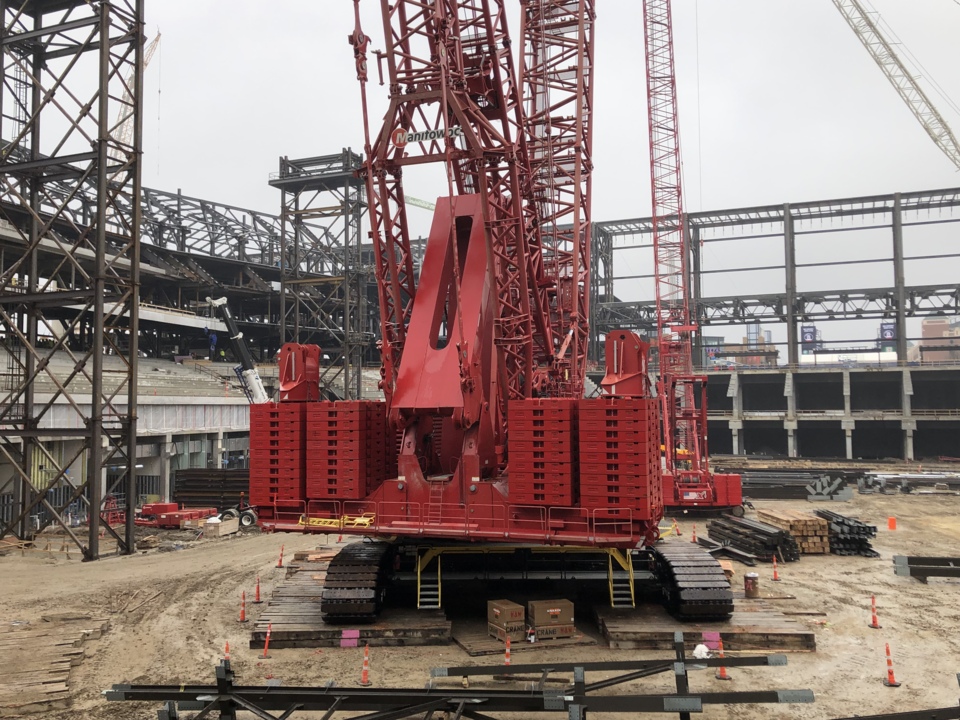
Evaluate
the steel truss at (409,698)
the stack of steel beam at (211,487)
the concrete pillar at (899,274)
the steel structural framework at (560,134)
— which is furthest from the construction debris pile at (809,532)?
the concrete pillar at (899,274)

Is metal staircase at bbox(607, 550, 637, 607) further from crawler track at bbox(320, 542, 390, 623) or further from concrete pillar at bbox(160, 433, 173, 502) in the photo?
concrete pillar at bbox(160, 433, 173, 502)

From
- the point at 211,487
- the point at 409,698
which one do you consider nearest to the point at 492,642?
the point at 409,698

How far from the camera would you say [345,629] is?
1301 cm

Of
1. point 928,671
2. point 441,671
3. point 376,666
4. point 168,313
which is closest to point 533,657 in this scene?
point 376,666

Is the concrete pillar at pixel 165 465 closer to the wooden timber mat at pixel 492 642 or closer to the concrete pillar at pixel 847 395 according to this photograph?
the wooden timber mat at pixel 492 642

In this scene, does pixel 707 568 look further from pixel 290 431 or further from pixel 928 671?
pixel 290 431

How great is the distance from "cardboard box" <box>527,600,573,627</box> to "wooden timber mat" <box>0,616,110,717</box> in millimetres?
7566

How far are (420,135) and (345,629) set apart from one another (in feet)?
31.5

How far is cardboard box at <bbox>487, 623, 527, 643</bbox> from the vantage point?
12.8 meters

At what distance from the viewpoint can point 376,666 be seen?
11.8 metres

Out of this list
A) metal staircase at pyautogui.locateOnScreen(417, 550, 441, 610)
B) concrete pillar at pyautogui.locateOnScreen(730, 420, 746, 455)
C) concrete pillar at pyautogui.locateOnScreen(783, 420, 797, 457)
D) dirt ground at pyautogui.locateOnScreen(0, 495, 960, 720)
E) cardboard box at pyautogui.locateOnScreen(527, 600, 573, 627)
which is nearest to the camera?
dirt ground at pyautogui.locateOnScreen(0, 495, 960, 720)

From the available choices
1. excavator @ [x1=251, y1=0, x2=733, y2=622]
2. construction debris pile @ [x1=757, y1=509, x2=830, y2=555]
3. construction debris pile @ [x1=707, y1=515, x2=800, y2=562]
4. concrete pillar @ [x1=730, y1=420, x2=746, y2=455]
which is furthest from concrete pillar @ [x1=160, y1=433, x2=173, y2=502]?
concrete pillar @ [x1=730, y1=420, x2=746, y2=455]

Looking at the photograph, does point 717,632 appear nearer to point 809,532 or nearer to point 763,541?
point 763,541

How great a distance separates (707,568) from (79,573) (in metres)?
16.4
